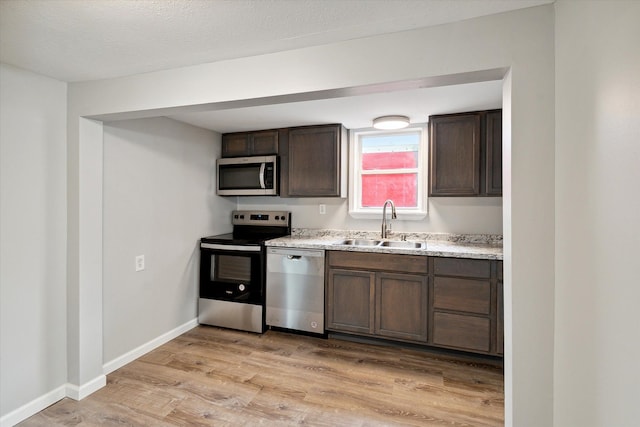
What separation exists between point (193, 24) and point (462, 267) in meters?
2.46

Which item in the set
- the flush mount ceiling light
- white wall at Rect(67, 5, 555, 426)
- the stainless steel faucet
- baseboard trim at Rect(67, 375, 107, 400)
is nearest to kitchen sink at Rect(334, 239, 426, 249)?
the stainless steel faucet

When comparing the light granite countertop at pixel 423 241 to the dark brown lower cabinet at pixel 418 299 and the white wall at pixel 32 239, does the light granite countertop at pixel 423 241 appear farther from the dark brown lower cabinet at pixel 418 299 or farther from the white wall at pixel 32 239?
the white wall at pixel 32 239

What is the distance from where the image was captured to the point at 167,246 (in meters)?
2.99

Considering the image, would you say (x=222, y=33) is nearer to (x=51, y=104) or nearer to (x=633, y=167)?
(x=51, y=104)

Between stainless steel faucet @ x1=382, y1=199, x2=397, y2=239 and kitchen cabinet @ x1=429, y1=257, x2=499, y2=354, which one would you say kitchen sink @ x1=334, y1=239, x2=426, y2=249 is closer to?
stainless steel faucet @ x1=382, y1=199, x2=397, y2=239

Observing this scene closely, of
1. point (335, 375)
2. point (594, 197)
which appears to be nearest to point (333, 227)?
point (335, 375)

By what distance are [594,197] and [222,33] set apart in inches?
63.1

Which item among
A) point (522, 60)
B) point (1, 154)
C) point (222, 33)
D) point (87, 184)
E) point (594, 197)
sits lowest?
point (594, 197)

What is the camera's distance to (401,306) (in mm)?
2795

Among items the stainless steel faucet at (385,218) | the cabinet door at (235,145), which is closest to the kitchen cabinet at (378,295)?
the stainless steel faucet at (385,218)

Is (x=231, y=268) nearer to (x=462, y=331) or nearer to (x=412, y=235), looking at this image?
(x=412, y=235)

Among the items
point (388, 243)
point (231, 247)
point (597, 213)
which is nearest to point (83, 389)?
point (231, 247)

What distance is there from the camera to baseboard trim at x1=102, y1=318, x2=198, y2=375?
247 centimetres

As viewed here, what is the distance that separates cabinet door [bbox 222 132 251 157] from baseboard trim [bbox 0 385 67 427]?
8.33 ft
